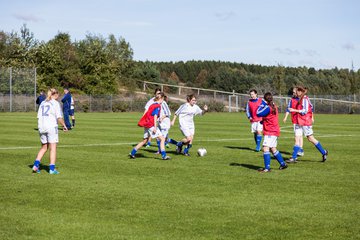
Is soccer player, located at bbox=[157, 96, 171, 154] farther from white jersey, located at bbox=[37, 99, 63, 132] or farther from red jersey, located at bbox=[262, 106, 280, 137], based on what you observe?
white jersey, located at bbox=[37, 99, 63, 132]

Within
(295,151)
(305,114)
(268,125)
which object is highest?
(305,114)

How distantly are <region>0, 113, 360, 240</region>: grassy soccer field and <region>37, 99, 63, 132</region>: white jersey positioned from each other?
3.58 ft

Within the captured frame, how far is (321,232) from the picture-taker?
8.08m

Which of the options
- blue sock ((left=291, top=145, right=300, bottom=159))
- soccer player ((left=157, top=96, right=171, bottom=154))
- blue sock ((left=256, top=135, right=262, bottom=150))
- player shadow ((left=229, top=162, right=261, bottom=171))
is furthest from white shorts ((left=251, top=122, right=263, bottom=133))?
player shadow ((left=229, top=162, right=261, bottom=171))

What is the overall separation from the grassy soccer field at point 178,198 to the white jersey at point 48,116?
3.58ft

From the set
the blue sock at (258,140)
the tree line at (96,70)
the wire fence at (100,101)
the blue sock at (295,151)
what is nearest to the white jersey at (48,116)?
the blue sock at (295,151)

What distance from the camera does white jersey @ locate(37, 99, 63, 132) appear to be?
13.6 m

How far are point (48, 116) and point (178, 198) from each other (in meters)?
4.42

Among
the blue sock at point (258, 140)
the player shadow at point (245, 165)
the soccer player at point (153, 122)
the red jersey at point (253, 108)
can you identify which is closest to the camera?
the player shadow at point (245, 165)

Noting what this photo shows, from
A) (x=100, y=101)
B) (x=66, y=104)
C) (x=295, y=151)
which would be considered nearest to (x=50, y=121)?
(x=295, y=151)

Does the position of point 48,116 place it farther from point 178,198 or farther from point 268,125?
point 268,125

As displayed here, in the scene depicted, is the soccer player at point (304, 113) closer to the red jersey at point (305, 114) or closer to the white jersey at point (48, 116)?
the red jersey at point (305, 114)

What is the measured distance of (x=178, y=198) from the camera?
34.5 ft

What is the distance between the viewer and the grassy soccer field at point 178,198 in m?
8.20
